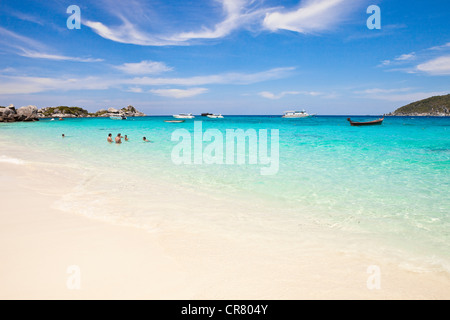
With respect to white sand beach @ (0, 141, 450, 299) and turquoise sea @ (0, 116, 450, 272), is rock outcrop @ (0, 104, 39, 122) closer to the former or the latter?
turquoise sea @ (0, 116, 450, 272)

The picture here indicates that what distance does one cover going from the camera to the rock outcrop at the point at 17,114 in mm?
80250

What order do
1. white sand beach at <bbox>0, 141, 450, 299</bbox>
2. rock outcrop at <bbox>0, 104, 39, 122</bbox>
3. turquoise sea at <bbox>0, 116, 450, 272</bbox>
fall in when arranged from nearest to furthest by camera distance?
1. white sand beach at <bbox>0, 141, 450, 299</bbox>
2. turquoise sea at <bbox>0, 116, 450, 272</bbox>
3. rock outcrop at <bbox>0, 104, 39, 122</bbox>

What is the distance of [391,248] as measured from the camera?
17.0 feet

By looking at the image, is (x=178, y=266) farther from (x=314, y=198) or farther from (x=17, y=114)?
(x=17, y=114)

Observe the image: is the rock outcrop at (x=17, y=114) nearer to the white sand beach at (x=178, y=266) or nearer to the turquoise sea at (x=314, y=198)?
the turquoise sea at (x=314, y=198)

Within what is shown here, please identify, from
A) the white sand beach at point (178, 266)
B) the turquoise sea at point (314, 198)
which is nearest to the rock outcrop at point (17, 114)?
the turquoise sea at point (314, 198)

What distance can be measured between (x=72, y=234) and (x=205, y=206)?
3.50 metres

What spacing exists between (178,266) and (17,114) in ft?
355

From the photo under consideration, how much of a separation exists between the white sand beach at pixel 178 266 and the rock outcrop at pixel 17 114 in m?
101

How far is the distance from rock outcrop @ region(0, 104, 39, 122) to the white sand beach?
331ft

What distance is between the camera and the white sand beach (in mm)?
3572

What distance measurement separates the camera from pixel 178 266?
4.18 meters

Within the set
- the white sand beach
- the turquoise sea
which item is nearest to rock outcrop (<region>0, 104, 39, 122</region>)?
the turquoise sea
